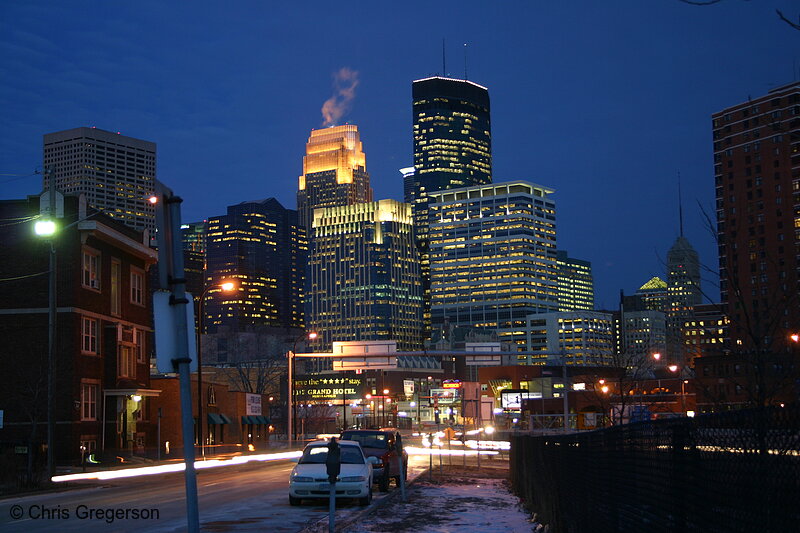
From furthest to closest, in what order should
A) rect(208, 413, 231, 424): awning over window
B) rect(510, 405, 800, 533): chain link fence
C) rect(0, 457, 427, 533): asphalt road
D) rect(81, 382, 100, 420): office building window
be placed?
rect(208, 413, 231, 424): awning over window
rect(81, 382, 100, 420): office building window
rect(0, 457, 427, 533): asphalt road
rect(510, 405, 800, 533): chain link fence

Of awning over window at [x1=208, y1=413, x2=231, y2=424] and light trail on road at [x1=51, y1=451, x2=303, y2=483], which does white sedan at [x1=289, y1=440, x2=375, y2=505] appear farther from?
awning over window at [x1=208, y1=413, x2=231, y2=424]

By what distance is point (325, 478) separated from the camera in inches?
880

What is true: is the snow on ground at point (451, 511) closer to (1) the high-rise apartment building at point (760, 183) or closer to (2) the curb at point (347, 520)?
(2) the curb at point (347, 520)

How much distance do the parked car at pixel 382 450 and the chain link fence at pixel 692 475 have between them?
14.8 m

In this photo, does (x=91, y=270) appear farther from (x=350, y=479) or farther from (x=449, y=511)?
(x=449, y=511)

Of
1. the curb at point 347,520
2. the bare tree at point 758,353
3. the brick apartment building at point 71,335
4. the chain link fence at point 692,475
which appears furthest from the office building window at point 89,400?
the chain link fence at point 692,475

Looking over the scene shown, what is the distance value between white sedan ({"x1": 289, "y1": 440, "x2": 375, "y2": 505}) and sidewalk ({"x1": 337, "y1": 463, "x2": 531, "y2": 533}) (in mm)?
765

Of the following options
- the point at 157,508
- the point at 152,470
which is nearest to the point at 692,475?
the point at 157,508

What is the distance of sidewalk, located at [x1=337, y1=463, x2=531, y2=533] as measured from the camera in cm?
1842

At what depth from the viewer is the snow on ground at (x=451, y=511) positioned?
18.4 metres

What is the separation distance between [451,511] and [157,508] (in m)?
6.97

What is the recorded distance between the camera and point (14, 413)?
48.3m

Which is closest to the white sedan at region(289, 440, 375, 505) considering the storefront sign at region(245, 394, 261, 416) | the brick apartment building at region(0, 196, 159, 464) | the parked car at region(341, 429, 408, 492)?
the parked car at region(341, 429, 408, 492)

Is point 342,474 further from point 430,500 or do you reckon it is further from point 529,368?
point 529,368
